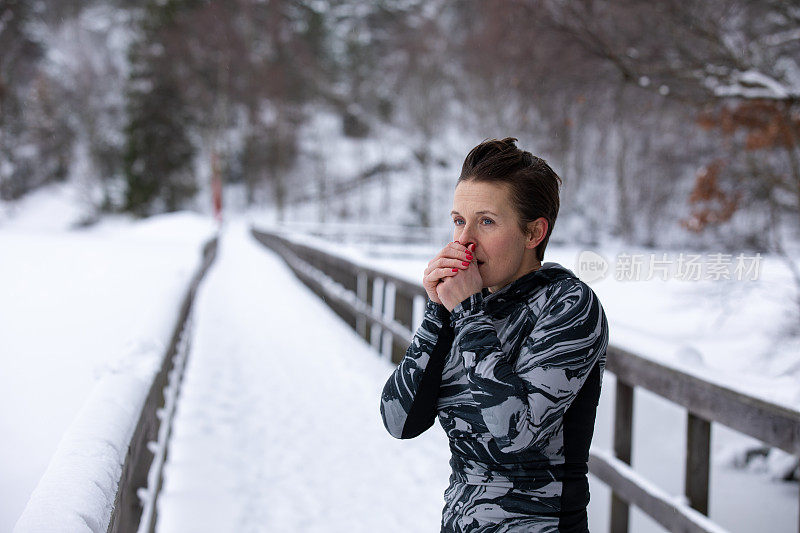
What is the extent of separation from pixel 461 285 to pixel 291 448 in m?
3.26

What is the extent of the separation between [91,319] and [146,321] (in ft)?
12.7

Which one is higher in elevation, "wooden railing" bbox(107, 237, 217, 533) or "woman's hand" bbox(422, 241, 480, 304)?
"woman's hand" bbox(422, 241, 480, 304)

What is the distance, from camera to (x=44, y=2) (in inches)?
1288

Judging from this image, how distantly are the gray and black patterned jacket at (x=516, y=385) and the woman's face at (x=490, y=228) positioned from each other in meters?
0.06

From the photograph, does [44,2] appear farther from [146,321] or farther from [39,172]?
[146,321]

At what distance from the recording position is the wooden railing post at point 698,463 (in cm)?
230

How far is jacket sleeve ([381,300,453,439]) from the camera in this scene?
4.48 ft

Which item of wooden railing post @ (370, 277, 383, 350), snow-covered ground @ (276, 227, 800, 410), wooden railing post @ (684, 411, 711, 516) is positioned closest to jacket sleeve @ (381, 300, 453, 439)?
snow-covered ground @ (276, 227, 800, 410)

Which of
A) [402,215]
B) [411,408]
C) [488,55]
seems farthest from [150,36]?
[411,408]

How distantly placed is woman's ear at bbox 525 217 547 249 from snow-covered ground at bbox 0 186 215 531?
1297 mm

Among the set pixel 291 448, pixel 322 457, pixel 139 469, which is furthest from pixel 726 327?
pixel 139 469

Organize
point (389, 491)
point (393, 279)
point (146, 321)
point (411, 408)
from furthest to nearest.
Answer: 1. point (393, 279)
2. point (146, 321)
3. point (389, 491)
4. point (411, 408)

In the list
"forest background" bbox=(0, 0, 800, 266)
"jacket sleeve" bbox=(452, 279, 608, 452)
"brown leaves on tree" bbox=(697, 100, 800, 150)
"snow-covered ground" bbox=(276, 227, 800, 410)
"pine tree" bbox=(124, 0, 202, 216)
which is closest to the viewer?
"jacket sleeve" bbox=(452, 279, 608, 452)

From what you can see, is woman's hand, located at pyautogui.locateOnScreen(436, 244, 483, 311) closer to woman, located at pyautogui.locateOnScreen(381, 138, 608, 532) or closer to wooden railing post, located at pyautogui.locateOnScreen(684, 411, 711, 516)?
woman, located at pyautogui.locateOnScreen(381, 138, 608, 532)
